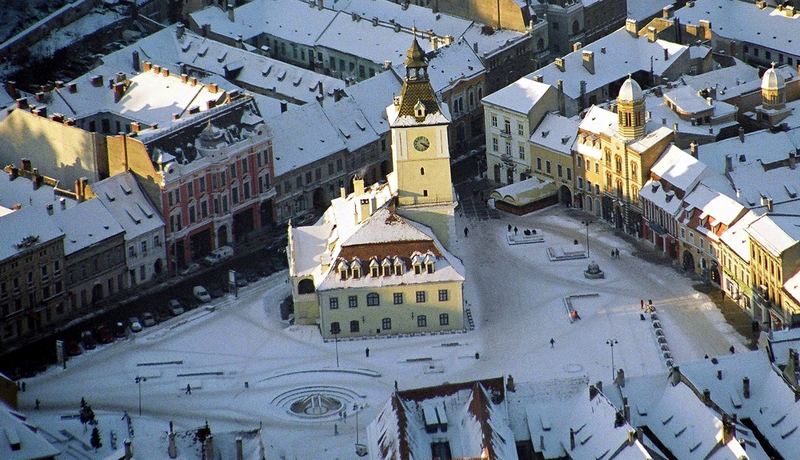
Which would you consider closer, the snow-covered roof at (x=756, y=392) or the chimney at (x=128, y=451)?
the chimney at (x=128, y=451)

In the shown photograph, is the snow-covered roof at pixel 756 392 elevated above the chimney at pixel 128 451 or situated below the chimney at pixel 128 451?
below

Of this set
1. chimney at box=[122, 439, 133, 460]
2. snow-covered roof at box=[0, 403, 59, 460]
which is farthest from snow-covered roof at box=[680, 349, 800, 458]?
snow-covered roof at box=[0, 403, 59, 460]

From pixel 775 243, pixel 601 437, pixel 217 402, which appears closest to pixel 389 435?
pixel 601 437

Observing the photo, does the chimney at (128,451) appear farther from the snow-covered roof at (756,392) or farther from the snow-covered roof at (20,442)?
the snow-covered roof at (756,392)

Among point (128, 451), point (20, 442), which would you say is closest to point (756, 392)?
point (128, 451)

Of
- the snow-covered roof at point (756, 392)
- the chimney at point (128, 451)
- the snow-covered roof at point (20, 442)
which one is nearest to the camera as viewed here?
the chimney at point (128, 451)

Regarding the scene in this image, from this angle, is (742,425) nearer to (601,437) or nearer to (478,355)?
(601,437)

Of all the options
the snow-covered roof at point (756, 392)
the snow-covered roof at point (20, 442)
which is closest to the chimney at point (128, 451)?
the snow-covered roof at point (20, 442)
